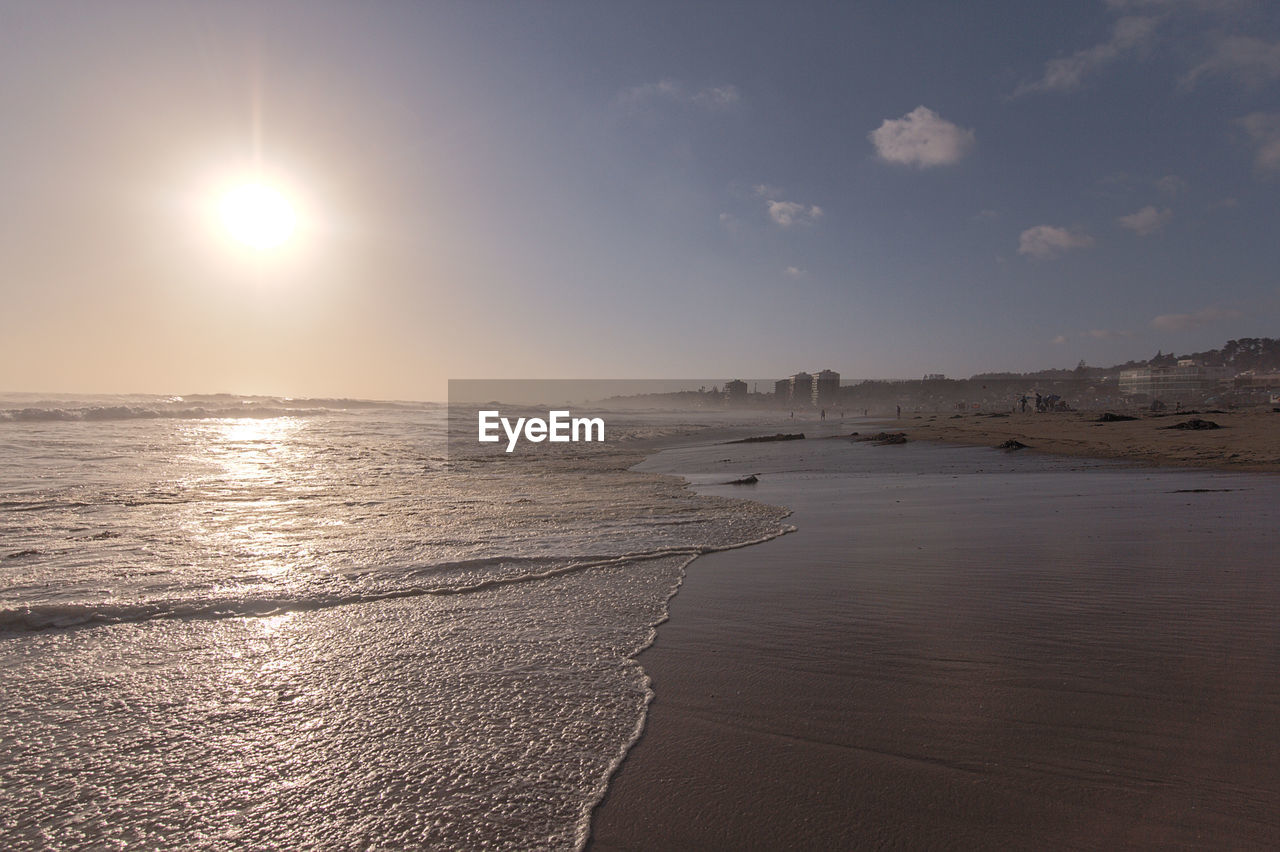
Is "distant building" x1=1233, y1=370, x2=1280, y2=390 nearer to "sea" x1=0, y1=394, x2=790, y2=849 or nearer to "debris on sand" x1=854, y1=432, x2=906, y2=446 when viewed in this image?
"debris on sand" x1=854, y1=432, x2=906, y2=446

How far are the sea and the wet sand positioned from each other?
332 mm

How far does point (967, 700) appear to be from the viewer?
2625mm

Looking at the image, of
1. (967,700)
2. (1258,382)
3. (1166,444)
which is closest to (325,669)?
(967,700)

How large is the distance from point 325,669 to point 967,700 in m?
3.04

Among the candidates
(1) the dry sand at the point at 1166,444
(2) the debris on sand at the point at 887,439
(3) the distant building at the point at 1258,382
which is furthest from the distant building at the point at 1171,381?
(2) the debris on sand at the point at 887,439

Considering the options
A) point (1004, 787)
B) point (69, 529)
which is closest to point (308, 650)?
point (1004, 787)

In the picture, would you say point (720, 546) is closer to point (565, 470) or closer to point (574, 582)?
point (574, 582)

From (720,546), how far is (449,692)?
3.57 m

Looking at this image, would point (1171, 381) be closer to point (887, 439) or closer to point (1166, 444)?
point (887, 439)

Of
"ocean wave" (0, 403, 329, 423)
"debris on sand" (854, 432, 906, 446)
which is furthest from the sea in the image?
"ocean wave" (0, 403, 329, 423)

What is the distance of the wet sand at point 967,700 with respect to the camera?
6.10ft

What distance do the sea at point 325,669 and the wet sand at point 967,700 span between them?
0.33m

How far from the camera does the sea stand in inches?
76.3

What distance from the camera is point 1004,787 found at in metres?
2.02
